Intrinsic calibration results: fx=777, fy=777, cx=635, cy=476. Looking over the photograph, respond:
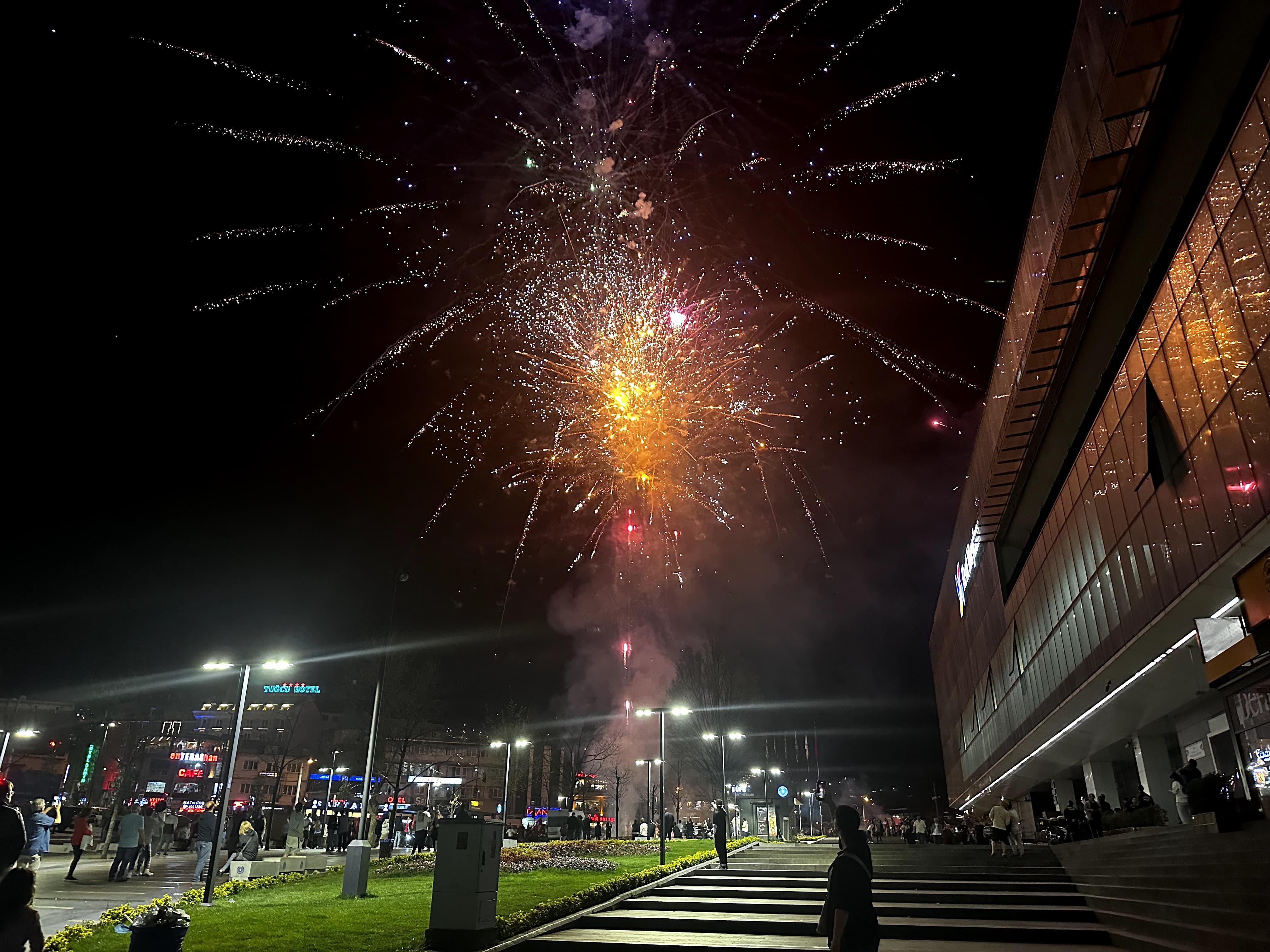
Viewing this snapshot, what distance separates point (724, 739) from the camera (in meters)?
53.8

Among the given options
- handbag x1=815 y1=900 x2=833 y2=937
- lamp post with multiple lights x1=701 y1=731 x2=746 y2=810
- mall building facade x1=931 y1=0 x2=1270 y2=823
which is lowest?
handbag x1=815 y1=900 x2=833 y2=937

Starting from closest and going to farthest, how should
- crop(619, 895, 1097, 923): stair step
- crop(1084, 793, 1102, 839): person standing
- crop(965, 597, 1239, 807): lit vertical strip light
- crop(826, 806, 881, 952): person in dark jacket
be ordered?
crop(826, 806, 881, 952): person in dark jacket
crop(619, 895, 1097, 923): stair step
crop(965, 597, 1239, 807): lit vertical strip light
crop(1084, 793, 1102, 839): person standing

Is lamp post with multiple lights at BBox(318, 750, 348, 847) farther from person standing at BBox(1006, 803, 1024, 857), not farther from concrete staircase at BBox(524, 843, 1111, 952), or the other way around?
person standing at BBox(1006, 803, 1024, 857)

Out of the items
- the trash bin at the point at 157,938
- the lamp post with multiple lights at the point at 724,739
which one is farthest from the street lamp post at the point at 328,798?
the trash bin at the point at 157,938

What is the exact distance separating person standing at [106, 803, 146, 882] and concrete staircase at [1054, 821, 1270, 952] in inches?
743

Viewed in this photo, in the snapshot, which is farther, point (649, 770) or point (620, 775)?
point (620, 775)

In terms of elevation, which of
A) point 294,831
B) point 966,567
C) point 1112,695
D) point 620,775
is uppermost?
point 966,567

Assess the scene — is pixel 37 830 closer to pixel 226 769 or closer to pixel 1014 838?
pixel 226 769

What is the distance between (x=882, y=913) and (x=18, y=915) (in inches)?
440

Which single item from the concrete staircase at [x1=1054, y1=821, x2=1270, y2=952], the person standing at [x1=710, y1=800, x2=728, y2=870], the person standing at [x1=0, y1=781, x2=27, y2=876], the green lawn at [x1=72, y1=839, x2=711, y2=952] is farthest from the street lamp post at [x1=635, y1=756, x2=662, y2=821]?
the person standing at [x1=0, y1=781, x2=27, y2=876]

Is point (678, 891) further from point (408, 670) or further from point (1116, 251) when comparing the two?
point (408, 670)

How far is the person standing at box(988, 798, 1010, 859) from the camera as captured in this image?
21.0 m

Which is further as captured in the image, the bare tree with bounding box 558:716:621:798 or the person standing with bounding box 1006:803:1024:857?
the bare tree with bounding box 558:716:621:798

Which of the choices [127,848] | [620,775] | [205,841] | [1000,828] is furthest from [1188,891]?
[620,775]
